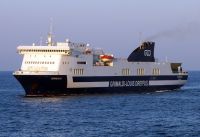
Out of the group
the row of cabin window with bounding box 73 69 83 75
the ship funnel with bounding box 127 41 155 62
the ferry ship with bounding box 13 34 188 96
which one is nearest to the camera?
the ferry ship with bounding box 13 34 188 96

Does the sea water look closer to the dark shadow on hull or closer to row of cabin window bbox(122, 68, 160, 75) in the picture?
the dark shadow on hull

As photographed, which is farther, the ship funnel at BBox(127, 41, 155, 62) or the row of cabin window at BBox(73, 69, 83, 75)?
the ship funnel at BBox(127, 41, 155, 62)

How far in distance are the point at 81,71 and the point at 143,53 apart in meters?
13.6

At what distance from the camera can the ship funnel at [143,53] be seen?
80188 mm

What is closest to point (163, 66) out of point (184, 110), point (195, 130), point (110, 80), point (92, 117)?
point (110, 80)

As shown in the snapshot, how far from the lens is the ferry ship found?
6794 centimetres

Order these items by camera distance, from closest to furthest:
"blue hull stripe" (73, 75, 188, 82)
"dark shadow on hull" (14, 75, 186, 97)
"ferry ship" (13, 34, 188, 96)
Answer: "dark shadow on hull" (14, 75, 186, 97) → "ferry ship" (13, 34, 188, 96) → "blue hull stripe" (73, 75, 188, 82)

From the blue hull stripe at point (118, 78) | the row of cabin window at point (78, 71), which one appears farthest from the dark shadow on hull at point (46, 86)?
the row of cabin window at point (78, 71)

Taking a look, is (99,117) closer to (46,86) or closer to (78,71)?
(46,86)

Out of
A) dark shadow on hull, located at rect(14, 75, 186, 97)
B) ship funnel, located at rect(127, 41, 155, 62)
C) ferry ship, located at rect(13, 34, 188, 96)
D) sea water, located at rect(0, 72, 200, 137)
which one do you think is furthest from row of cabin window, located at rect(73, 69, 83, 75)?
ship funnel, located at rect(127, 41, 155, 62)

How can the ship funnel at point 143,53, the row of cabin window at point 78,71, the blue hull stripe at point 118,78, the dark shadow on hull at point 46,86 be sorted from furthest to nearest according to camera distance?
the ship funnel at point 143,53
the blue hull stripe at point 118,78
the row of cabin window at point 78,71
the dark shadow on hull at point 46,86

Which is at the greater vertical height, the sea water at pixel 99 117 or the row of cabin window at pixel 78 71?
the row of cabin window at pixel 78 71

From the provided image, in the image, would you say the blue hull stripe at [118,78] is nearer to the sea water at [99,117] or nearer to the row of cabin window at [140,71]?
the row of cabin window at [140,71]

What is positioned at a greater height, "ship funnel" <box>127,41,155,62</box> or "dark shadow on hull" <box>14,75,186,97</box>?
"ship funnel" <box>127,41,155,62</box>
